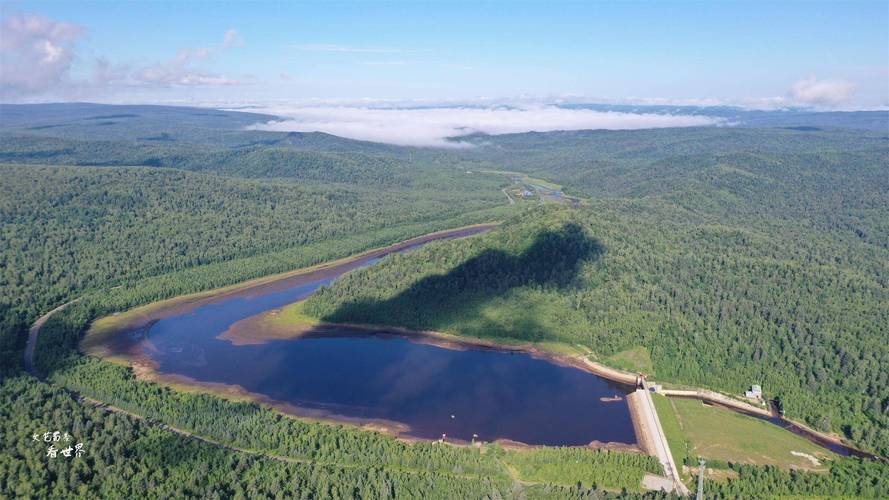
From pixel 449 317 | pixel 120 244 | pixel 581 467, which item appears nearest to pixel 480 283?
pixel 449 317

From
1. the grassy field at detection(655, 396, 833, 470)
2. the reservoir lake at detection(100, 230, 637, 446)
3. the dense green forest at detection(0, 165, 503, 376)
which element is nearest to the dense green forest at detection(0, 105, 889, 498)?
the dense green forest at detection(0, 165, 503, 376)

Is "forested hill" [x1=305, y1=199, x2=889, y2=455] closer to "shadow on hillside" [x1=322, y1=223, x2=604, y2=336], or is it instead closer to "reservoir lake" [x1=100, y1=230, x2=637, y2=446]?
"shadow on hillside" [x1=322, y1=223, x2=604, y2=336]

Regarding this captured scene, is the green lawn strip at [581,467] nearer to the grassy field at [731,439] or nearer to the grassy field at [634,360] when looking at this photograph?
the grassy field at [731,439]

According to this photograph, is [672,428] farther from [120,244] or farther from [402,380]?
[120,244]

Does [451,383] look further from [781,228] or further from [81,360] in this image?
[781,228]

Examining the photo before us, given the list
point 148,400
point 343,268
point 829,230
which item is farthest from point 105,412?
point 829,230


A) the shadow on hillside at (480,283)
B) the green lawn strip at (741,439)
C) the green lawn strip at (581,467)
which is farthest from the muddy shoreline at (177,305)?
the green lawn strip at (741,439)
